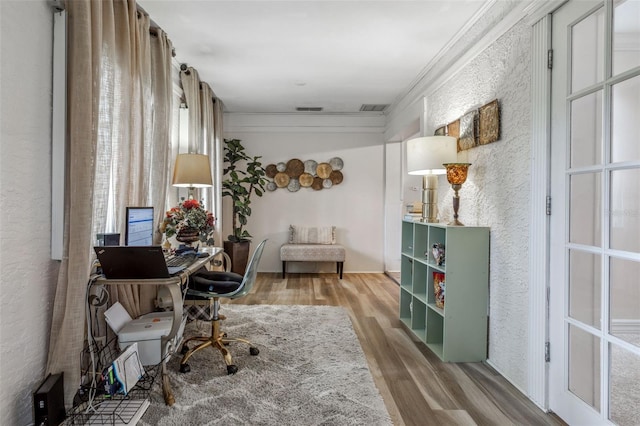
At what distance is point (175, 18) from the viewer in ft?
9.32

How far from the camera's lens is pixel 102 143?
207 cm

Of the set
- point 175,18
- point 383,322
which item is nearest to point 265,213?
point 383,322

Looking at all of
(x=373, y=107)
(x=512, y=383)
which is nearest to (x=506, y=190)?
(x=512, y=383)

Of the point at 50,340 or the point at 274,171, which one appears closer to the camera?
the point at 50,340

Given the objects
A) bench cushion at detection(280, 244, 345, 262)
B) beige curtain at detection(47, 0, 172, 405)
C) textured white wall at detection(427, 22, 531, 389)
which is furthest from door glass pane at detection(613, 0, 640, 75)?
bench cushion at detection(280, 244, 345, 262)

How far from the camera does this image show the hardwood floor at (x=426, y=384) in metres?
1.90

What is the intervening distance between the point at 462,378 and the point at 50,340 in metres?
2.33

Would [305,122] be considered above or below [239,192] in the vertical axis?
above

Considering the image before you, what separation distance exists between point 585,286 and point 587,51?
3.65 feet

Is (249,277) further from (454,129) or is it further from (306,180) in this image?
(306,180)

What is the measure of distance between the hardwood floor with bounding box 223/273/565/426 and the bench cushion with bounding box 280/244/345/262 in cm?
146

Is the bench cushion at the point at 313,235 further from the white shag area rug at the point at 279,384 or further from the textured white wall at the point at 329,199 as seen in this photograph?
the white shag area rug at the point at 279,384

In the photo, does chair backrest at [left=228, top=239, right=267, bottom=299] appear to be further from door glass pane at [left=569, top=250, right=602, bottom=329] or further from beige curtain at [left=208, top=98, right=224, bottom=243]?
beige curtain at [left=208, top=98, right=224, bottom=243]

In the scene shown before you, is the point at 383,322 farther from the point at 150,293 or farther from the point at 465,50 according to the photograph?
the point at 465,50
